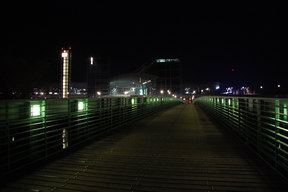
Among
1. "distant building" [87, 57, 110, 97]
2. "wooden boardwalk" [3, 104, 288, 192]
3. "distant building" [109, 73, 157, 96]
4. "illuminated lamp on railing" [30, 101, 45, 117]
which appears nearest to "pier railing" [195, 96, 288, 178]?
"wooden boardwalk" [3, 104, 288, 192]

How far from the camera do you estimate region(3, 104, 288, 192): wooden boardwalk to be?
395 cm

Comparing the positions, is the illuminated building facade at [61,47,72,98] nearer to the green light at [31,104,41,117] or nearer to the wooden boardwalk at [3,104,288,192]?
the wooden boardwalk at [3,104,288,192]

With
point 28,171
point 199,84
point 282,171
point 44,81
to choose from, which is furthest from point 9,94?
point 199,84

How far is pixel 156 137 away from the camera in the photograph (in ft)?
27.3

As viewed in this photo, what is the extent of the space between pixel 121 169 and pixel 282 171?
3.25 m

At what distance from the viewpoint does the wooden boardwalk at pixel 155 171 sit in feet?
13.0

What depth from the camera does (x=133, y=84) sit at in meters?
82.4

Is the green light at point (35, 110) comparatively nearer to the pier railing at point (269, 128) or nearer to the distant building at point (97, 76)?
the pier railing at point (269, 128)

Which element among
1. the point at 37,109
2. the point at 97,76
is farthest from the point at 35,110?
the point at 97,76

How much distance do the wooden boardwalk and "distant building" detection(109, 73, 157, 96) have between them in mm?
64878

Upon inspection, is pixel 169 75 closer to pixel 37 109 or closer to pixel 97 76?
pixel 97 76

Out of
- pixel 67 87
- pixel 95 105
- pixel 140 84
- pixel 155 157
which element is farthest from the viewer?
pixel 140 84

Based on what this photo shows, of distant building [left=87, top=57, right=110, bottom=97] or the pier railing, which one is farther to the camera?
distant building [left=87, top=57, right=110, bottom=97]

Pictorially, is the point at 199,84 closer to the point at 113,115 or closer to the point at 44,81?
the point at 44,81
